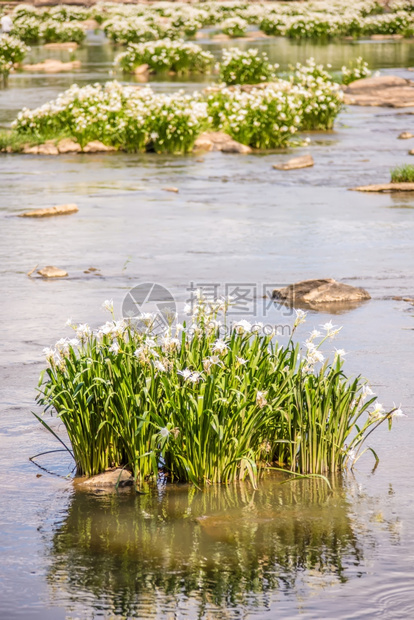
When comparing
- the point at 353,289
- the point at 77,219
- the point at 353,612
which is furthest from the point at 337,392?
the point at 77,219

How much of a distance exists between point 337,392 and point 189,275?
4.97 metres

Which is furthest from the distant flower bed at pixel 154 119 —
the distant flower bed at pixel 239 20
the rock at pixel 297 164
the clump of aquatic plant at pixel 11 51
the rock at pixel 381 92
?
the distant flower bed at pixel 239 20

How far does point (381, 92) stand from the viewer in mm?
27141

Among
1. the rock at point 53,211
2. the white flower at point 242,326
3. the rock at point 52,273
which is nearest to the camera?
the white flower at point 242,326

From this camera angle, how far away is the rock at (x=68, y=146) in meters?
18.6

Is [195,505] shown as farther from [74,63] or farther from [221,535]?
[74,63]

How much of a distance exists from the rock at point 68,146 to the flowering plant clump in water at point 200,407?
44.0ft

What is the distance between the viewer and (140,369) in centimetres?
542

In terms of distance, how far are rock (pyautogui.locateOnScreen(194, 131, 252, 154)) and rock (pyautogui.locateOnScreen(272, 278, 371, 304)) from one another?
9.66m

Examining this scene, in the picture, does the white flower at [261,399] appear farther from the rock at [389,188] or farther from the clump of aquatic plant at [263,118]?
the clump of aquatic plant at [263,118]

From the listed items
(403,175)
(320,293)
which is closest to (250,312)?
(320,293)

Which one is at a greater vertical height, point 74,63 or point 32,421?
point 74,63

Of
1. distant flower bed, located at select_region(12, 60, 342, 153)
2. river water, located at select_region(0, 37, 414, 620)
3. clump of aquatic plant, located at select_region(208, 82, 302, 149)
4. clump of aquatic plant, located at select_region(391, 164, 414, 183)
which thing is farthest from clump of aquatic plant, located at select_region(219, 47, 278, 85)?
clump of aquatic plant, located at select_region(391, 164, 414, 183)

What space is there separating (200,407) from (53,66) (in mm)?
34243
